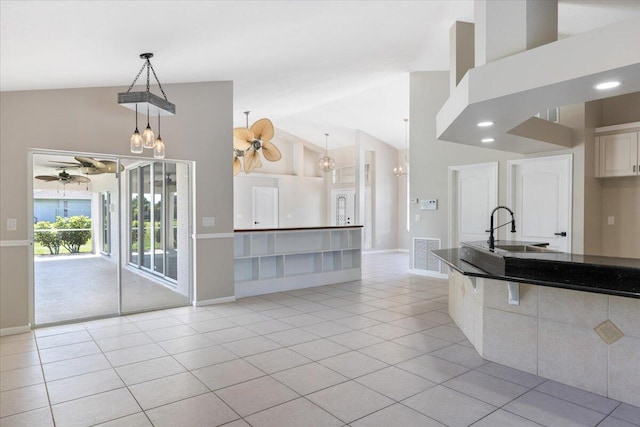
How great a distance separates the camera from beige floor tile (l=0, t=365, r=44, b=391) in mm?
2953

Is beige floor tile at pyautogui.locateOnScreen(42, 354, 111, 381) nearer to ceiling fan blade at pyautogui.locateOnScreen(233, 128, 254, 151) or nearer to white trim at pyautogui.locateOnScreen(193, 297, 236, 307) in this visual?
white trim at pyautogui.locateOnScreen(193, 297, 236, 307)

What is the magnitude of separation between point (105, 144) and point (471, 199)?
5652mm

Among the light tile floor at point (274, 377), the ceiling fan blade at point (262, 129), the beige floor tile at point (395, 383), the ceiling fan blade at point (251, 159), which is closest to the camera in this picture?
the light tile floor at point (274, 377)

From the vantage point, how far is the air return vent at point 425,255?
7.54m

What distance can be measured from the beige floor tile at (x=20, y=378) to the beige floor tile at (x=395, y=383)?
8.06 feet

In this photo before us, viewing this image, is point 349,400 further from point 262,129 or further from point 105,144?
point 262,129

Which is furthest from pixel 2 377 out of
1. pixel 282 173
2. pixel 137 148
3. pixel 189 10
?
pixel 282 173

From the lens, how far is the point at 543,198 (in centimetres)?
588

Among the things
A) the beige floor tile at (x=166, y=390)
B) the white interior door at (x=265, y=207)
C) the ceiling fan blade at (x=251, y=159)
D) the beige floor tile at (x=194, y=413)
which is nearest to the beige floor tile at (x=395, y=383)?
the beige floor tile at (x=194, y=413)

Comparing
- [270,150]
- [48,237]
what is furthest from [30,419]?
[270,150]

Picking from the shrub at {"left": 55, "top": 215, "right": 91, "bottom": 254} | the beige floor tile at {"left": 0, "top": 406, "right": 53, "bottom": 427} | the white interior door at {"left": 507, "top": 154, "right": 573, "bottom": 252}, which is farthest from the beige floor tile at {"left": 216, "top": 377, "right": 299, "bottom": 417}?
the white interior door at {"left": 507, "top": 154, "right": 573, "bottom": 252}

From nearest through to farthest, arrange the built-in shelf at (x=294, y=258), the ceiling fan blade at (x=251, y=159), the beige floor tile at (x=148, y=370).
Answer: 1. the beige floor tile at (x=148, y=370)
2. the built-in shelf at (x=294, y=258)
3. the ceiling fan blade at (x=251, y=159)

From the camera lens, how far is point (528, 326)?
3.15 metres

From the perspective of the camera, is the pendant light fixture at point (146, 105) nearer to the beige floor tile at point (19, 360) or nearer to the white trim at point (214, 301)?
the beige floor tile at point (19, 360)
